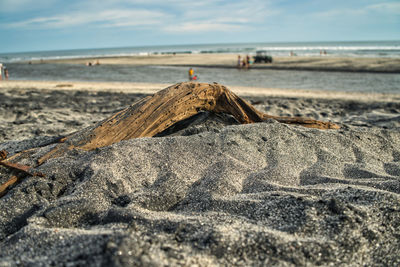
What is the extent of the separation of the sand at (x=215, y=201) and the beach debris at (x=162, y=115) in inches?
7.5

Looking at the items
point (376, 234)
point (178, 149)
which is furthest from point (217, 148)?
point (376, 234)

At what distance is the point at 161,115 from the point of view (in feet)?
12.6

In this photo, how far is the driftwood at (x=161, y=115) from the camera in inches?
135

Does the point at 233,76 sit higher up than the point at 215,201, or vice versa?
the point at 233,76

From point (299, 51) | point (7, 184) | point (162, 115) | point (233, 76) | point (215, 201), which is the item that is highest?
point (299, 51)

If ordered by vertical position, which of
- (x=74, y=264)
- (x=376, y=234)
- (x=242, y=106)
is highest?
(x=242, y=106)

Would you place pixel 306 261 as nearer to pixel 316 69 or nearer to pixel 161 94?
pixel 161 94

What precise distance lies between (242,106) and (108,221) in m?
2.87

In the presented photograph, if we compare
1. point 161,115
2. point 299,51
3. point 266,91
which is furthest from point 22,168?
point 299,51

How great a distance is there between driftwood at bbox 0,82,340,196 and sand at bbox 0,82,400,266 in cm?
19

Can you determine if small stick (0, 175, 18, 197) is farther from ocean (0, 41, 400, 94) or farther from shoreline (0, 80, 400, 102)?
ocean (0, 41, 400, 94)

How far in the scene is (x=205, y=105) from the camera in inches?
167

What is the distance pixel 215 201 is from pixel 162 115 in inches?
70.6

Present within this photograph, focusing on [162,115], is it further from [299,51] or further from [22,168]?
[299,51]
